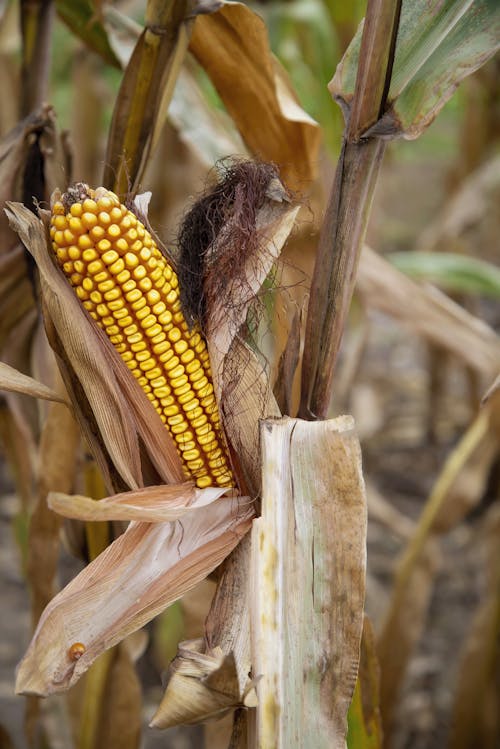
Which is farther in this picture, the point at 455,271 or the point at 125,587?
the point at 455,271

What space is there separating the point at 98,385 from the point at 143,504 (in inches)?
4.7

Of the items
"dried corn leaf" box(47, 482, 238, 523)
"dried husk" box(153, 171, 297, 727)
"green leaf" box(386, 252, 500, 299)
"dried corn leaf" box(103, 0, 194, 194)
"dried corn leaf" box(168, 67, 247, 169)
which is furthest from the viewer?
"green leaf" box(386, 252, 500, 299)

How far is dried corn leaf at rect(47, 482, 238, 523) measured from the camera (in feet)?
1.98

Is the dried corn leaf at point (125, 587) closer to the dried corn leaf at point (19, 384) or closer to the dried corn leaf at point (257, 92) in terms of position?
the dried corn leaf at point (19, 384)

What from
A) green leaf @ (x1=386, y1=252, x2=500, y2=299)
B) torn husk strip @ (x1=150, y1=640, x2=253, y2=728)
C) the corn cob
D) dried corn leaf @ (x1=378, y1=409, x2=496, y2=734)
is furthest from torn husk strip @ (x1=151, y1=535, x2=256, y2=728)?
green leaf @ (x1=386, y1=252, x2=500, y2=299)

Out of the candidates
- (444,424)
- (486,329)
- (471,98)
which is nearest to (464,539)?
(444,424)

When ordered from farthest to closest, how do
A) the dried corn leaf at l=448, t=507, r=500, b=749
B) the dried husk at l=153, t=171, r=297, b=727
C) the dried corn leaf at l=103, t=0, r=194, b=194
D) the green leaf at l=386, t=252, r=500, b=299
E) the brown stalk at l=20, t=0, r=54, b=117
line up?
the green leaf at l=386, t=252, r=500, b=299 → the dried corn leaf at l=448, t=507, r=500, b=749 → the brown stalk at l=20, t=0, r=54, b=117 → the dried corn leaf at l=103, t=0, r=194, b=194 → the dried husk at l=153, t=171, r=297, b=727

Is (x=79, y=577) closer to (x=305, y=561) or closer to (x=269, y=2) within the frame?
(x=305, y=561)

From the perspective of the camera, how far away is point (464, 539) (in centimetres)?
253

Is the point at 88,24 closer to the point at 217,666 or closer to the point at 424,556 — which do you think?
the point at 217,666

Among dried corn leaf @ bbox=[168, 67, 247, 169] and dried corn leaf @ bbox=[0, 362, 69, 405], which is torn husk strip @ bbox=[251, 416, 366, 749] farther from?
dried corn leaf @ bbox=[168, 67, 247, 169]

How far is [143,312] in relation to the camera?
2.21 feet

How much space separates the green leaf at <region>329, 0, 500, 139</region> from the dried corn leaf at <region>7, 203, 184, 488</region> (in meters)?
0.30


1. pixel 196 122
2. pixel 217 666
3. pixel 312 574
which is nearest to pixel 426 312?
pixel 196 122
